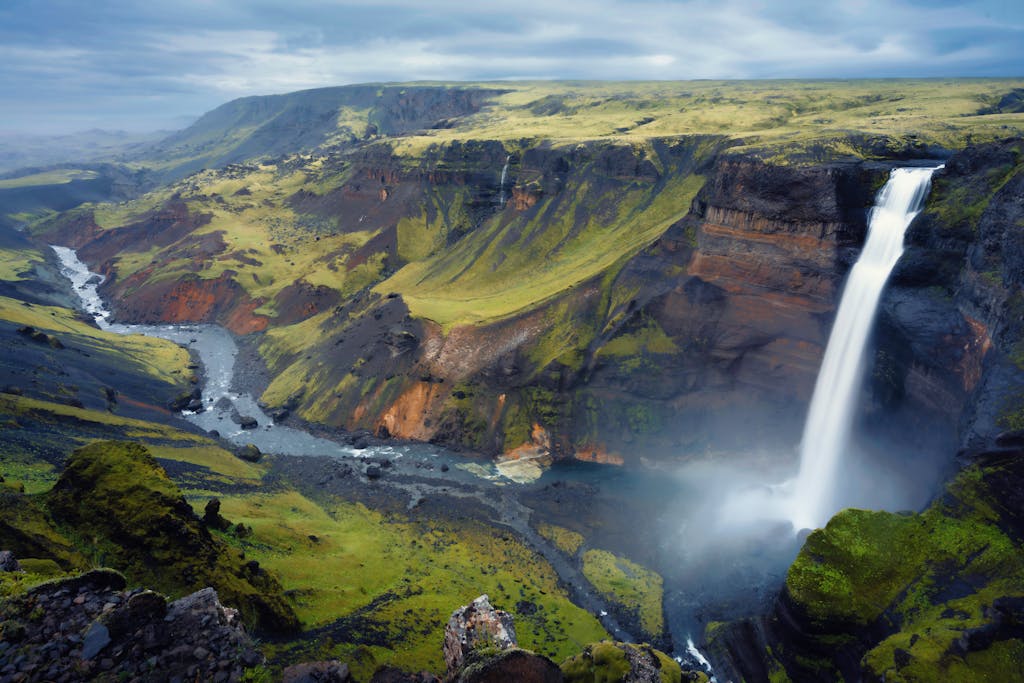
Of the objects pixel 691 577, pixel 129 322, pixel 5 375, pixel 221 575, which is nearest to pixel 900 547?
pixel 691 577

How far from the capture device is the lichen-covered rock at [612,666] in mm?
21078

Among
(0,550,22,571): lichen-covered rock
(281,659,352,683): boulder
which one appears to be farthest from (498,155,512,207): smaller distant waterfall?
(0,550,22,571): lichen-covered rock

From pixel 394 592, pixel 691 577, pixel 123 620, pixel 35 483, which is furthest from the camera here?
pixel 691 577

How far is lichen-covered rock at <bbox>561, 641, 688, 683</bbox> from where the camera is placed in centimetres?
2108

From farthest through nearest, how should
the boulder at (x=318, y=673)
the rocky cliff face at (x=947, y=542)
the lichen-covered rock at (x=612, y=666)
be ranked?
the rocky cliff face at (x=947, y=542)
the lichen-covered rock at (x=612, y=666)
the boulder at (x=318, y=673)

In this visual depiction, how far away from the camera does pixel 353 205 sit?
14500cm

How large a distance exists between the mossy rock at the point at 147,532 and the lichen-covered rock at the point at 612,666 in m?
14.7

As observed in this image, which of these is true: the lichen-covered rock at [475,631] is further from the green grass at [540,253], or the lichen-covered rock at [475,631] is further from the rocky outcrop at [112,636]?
the green grass at [540,253]

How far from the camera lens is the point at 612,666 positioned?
21.5 m

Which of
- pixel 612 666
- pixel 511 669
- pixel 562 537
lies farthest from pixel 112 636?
pixel 562 537

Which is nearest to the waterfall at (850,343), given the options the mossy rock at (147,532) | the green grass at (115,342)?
the mossy rock at (147,532)

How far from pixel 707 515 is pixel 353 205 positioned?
122m

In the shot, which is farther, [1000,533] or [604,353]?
[604,353]

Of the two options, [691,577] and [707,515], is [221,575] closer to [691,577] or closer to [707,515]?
[691,577]
